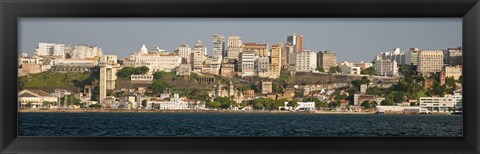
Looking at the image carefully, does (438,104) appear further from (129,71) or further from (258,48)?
(129,71)

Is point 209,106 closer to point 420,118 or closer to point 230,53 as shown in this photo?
point 230,53

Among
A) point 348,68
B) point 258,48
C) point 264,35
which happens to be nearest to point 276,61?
point 258,48

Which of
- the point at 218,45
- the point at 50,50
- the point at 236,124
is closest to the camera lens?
the point at 236,124

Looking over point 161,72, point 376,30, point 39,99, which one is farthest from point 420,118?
point 39,99

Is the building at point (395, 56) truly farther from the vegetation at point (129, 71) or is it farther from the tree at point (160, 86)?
the vegetation at point (129, 71)

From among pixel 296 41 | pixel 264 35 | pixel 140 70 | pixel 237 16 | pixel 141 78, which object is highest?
pixel 264 35

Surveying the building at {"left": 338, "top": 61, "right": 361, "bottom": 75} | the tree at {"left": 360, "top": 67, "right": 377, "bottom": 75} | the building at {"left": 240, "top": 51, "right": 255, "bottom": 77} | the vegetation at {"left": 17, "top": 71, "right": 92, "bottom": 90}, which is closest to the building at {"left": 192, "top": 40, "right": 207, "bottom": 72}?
the building at {"left": 240, "top": 51, "right": 255, "bottom": 77}

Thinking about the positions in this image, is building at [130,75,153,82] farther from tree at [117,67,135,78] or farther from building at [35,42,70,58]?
building at [35,42,70,58]
